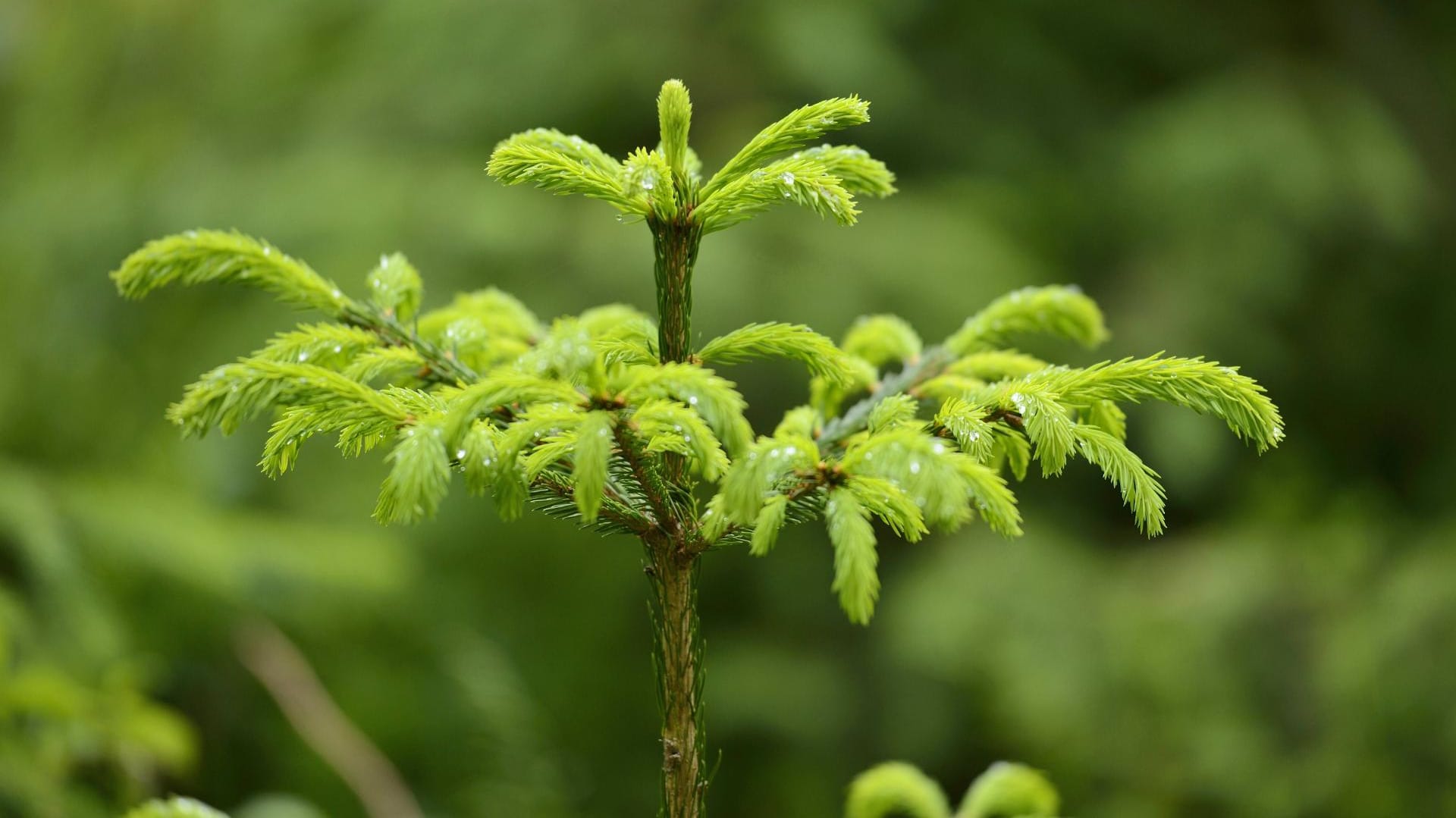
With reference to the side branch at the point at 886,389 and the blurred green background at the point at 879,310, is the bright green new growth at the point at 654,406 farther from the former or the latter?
the blurred green background at the point at 879,310

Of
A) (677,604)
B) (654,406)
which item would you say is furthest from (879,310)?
(654,406)

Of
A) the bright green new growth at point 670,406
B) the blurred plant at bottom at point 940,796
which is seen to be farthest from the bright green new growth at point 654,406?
the blurred plant at bottom at point 940,796

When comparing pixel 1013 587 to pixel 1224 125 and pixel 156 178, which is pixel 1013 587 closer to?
pixel 1224 125

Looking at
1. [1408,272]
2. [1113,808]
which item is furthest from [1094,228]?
[1113,808]

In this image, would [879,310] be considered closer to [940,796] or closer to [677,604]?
[940,796]

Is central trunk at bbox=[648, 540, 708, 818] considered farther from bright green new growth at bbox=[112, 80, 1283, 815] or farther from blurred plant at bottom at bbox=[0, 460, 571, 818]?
blurred plant at bottom at bbox=[0, 460, 571, 818]
